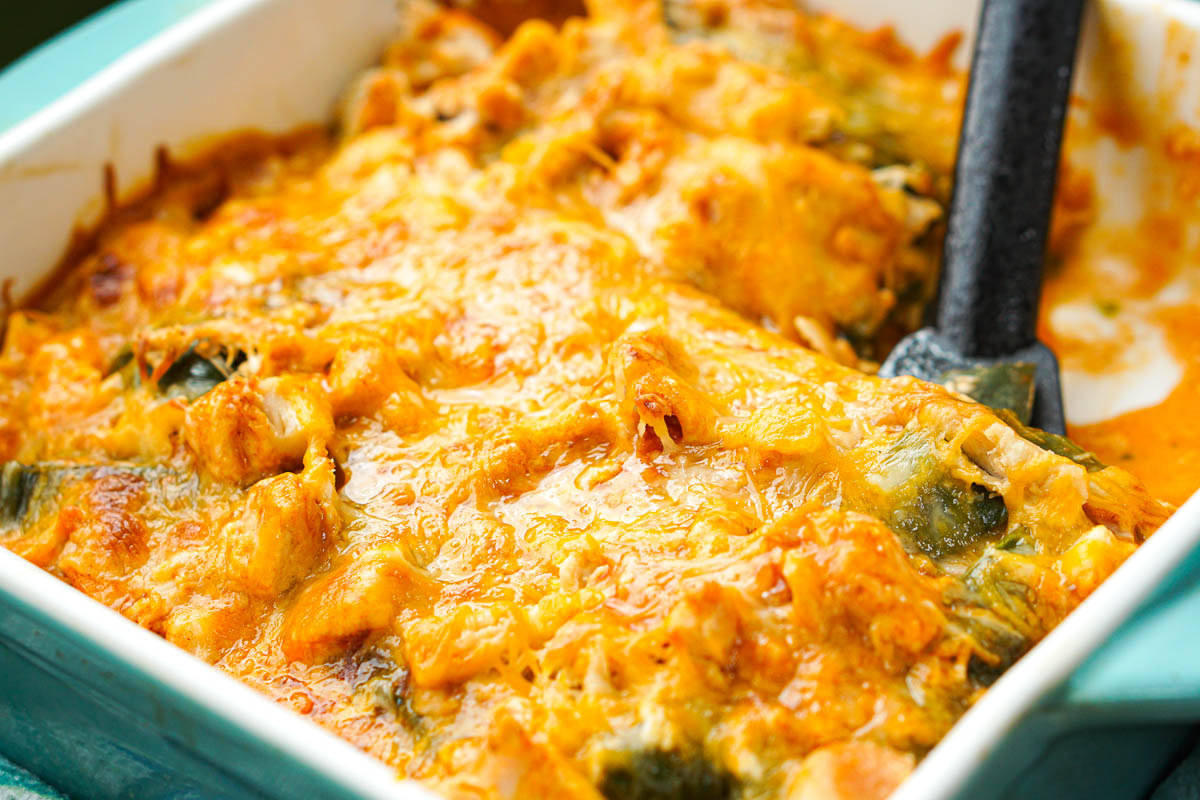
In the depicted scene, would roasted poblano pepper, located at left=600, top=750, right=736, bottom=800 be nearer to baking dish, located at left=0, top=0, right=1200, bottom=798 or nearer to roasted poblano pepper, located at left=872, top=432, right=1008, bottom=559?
baking dish, located at left=0, top=0, right=1200, bottom=798

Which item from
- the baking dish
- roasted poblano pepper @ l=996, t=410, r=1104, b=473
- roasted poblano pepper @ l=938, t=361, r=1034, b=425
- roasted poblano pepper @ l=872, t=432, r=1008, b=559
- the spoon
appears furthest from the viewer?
the spoon

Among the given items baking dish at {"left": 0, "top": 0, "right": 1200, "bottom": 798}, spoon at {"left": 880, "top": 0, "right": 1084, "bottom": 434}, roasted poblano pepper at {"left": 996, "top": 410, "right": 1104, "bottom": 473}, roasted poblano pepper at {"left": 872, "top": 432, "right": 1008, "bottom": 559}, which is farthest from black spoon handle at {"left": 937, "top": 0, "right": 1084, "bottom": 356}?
roasted poblano pepper at {"left": 872, "top": 432, "right": 1008, "bottom": 559}

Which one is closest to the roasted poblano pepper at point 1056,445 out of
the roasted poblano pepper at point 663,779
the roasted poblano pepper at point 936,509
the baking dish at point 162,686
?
the roasted poblano pepper at point 936,509

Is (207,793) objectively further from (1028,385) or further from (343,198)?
(1028,385)

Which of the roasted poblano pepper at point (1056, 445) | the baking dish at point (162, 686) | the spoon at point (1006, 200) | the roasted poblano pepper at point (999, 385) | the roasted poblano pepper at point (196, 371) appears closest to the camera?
the baking dish at point (162, 686)

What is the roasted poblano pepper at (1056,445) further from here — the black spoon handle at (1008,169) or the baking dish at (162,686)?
the black spoon handle at (1008,169)
